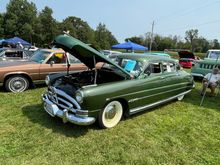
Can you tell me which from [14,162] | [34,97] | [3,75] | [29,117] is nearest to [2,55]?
[3,75]

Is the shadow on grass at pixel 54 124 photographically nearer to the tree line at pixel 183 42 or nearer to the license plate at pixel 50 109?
the license plate at pixel 50 109

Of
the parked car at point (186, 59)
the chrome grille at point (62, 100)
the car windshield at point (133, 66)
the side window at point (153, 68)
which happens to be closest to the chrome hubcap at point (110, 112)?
the chrome grille at point (62, 100)

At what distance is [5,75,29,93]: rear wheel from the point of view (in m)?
6.94

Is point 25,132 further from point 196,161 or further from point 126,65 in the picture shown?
point 196,161

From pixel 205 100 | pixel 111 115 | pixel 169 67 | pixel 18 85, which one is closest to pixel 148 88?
pixel 111 115

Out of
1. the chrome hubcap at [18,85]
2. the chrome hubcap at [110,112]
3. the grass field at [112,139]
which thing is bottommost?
the grass field at [112,139]

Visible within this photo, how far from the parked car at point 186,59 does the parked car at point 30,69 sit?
12.6 meters

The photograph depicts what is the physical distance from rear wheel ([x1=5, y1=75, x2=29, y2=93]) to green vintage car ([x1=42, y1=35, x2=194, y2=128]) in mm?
2365

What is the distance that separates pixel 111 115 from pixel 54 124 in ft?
4.08

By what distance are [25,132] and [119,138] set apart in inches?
72.8

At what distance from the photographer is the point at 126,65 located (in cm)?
534

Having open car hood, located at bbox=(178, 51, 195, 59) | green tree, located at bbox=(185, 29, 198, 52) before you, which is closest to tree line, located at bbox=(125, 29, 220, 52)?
green tree, located at bbox=(185, 29, 198, 52)

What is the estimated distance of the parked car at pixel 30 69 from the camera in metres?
6.91

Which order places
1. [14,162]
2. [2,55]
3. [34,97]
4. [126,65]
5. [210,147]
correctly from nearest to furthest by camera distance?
[14,162], [210,147], [126,65], [34,97], [2,55]
